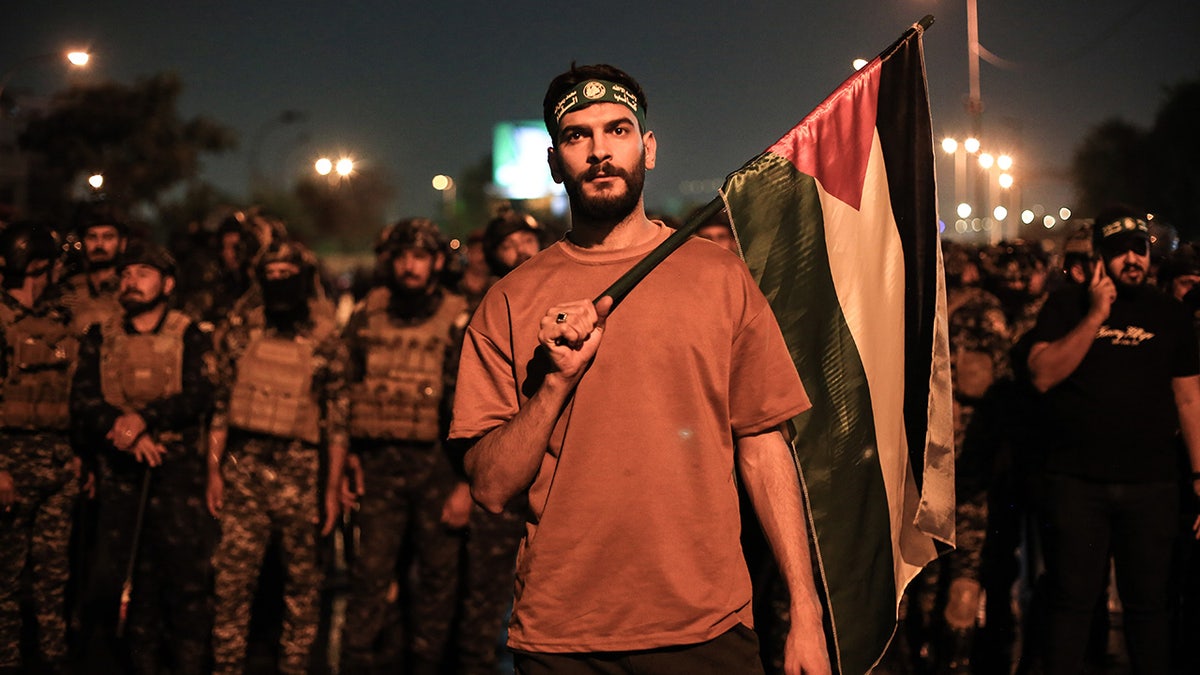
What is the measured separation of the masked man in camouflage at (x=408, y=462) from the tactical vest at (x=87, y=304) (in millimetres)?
2190

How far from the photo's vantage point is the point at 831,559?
406 cm

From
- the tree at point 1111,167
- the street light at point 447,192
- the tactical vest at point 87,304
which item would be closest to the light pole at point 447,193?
the street light at point 447,192

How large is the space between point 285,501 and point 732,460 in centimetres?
433

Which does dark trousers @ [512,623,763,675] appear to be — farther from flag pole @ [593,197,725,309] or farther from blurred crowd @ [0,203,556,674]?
blurred crowd @ [0,203,556,674]

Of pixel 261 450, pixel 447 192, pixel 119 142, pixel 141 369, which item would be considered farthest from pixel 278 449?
pixel 447 192

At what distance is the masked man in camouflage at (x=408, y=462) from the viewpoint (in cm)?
745

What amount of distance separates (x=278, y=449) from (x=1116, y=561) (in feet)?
14.5

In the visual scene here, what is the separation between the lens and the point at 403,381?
7590 mm

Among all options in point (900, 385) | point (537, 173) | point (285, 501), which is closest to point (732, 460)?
point (900, 385)

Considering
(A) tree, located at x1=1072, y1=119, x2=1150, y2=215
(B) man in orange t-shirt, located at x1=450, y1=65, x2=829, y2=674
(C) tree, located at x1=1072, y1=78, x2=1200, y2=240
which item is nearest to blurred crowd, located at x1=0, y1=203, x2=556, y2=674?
(B) man in orange t-shirt, located at x1=450, y1=65, x2=829, y2=674

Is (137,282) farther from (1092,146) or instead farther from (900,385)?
(1092,146)

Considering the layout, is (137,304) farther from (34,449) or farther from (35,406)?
(34,449)

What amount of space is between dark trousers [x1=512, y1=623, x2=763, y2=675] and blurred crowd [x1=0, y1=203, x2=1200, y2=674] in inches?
149

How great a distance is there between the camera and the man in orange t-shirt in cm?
330
